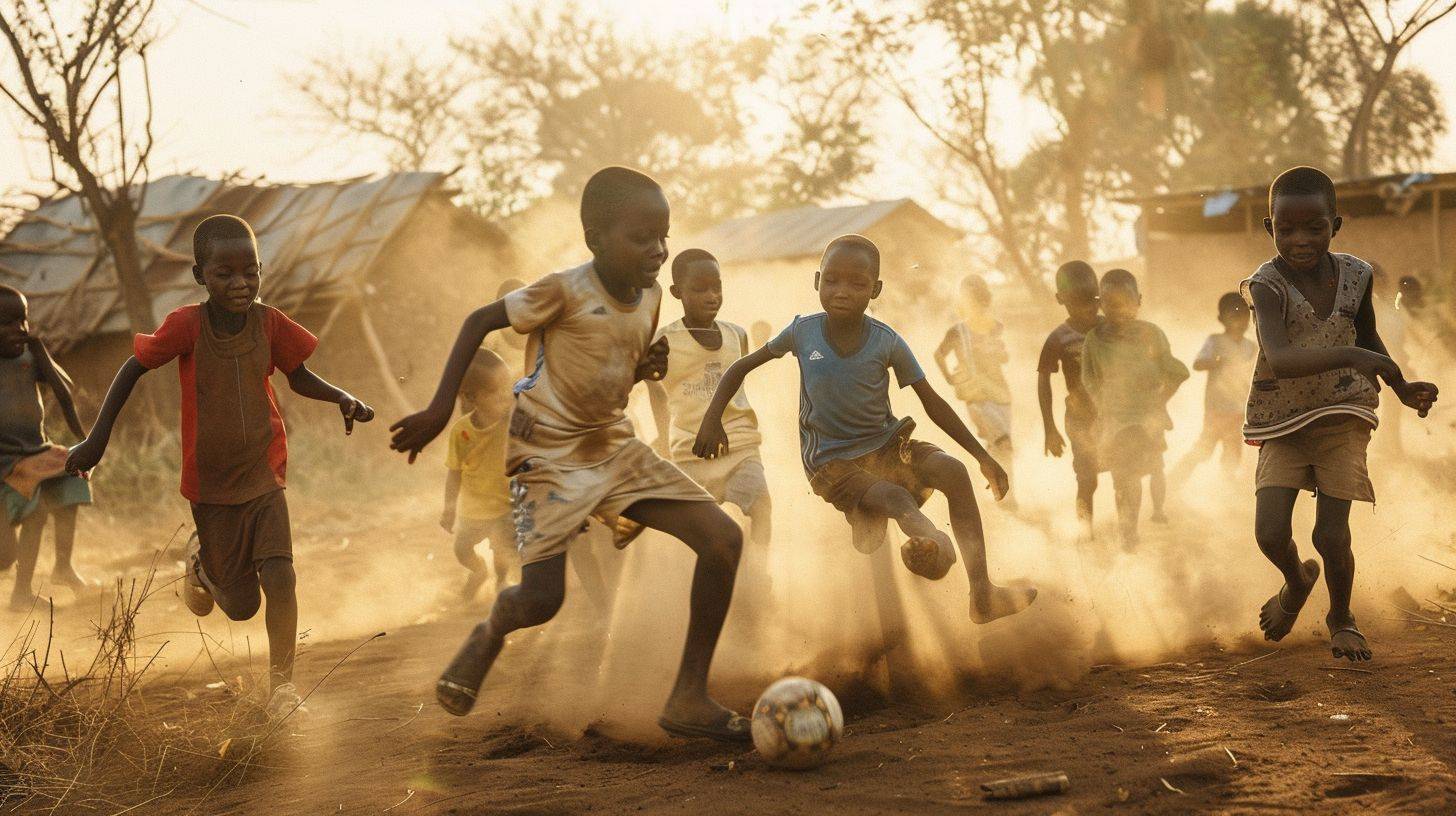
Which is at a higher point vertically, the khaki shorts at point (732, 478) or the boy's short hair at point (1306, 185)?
the boy's short hair at point (1306, 185)

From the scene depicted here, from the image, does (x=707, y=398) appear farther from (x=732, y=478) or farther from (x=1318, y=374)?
(x=1318, y=374)

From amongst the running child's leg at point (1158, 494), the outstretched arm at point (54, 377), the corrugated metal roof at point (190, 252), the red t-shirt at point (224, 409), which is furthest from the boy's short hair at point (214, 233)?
the corrugated metal roof at point (190, 252)

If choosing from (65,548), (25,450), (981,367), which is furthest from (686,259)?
(65,548)

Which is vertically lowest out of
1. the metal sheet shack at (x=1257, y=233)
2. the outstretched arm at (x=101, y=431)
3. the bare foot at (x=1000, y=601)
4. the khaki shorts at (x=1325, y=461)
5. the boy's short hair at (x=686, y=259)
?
the bare foot at (x=1000, y=601)

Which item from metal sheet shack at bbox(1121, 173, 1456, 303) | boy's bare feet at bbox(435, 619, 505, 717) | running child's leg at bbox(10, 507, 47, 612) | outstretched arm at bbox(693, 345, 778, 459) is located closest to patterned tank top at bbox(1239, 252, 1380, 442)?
outstretched arm at bbox(693, 345, 778, 459)

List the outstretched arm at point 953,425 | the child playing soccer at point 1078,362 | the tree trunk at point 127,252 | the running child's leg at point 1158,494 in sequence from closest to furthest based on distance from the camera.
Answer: the outstretched arm at point 953,425 → the child playing soccer at point 1078,362 → the running child's leg at point 1158,494 → the tree trunk at point 127,252

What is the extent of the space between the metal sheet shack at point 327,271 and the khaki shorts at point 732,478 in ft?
36.2

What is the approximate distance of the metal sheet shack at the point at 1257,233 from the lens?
1859 cm

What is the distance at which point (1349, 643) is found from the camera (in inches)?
192

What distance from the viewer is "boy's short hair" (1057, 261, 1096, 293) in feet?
27.2

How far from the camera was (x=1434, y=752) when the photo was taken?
3.73 meters

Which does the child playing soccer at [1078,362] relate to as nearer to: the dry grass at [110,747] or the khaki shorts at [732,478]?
the khaki shorts at [732,478]

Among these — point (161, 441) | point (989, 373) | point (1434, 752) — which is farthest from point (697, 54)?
point (1434, 752)

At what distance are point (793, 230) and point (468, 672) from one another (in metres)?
25.3
